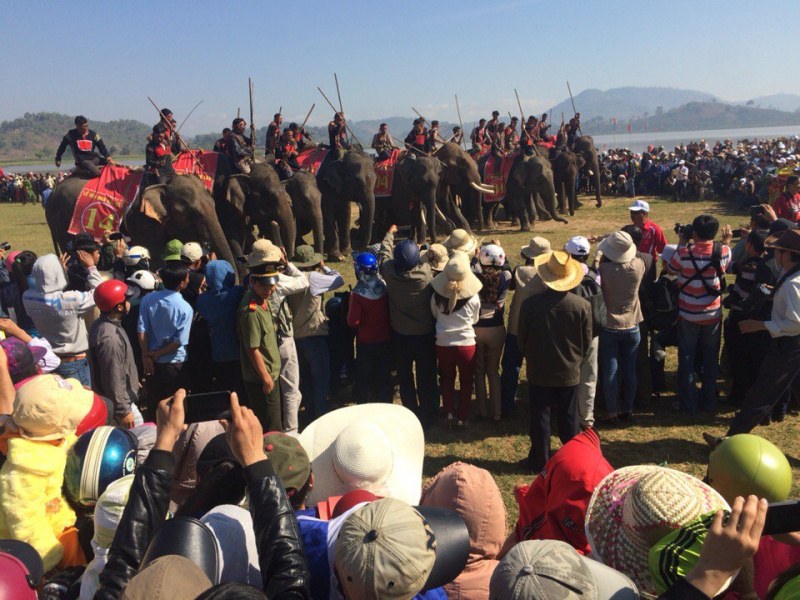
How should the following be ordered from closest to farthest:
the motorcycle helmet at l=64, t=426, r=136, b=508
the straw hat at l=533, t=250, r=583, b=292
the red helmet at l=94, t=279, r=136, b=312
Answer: the motorcycle helmet at l=64, t=426, r=136, b=508, the red helmet at l=94, t=279, r=136, b=312, the straw hat at l=533, t=250, r=583, b=292

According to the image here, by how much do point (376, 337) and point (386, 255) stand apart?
118 centimetres

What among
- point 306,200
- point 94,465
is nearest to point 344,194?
point 306,200

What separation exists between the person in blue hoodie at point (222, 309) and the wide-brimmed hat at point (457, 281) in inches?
64.0

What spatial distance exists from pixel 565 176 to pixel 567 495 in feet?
54.5

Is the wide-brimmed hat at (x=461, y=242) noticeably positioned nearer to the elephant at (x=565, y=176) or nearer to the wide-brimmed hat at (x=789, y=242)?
the wide-brimmed hat at (x=789, y=242)

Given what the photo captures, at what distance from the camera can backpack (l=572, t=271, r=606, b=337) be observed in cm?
478

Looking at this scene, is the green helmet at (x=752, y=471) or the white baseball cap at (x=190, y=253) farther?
the white baseball cap at (x=190, y=253)

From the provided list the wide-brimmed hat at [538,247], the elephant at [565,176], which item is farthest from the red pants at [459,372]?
the elephant at [565,176]

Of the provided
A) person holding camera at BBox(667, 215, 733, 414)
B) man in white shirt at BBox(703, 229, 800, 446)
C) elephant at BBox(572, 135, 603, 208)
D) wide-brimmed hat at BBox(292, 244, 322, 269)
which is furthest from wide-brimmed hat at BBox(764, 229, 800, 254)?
elephant at BBox(572, 135, 603, 208)

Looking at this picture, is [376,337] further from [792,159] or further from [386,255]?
[792,159]

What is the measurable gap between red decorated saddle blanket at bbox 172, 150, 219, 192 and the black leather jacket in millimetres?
10990

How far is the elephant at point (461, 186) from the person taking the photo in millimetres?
15625

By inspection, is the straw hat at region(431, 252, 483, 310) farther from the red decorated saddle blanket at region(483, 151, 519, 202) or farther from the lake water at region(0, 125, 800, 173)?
the lake water at region(0, 125, 800, 173)

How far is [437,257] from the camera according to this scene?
5.60m
